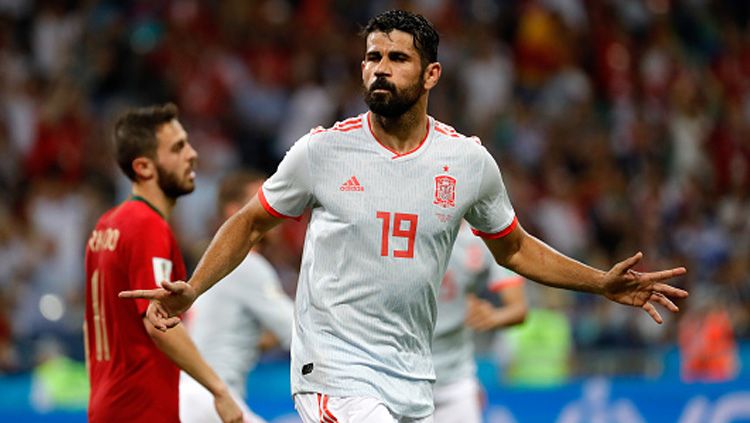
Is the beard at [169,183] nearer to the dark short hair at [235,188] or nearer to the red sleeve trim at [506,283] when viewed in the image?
the dark short hair at [235,188]

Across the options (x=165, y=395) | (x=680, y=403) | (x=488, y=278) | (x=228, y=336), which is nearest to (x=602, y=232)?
(x=680, y=403)

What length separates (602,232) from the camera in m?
15.5

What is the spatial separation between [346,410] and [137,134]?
198cm

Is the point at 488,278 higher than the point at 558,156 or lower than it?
lower

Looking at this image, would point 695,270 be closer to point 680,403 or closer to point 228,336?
point 680,403

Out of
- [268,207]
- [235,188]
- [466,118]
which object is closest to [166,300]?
[268,207]

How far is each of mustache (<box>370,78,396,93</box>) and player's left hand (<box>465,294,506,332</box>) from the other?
9.77 feet

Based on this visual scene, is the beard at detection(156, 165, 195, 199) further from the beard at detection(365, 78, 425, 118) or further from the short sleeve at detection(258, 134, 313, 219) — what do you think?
the beard at detection(365, 78, 425, 118)

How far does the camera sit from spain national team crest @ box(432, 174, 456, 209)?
5652mm

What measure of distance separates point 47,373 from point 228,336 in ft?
15.0

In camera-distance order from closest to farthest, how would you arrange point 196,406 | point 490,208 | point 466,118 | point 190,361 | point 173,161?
1. point 490,208
2. point 190,361
3. point 173,161
4. point 196,406
5. point 466,118

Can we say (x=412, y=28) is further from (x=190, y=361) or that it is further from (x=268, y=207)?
(x=190, y=361)

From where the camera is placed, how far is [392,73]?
5574mm

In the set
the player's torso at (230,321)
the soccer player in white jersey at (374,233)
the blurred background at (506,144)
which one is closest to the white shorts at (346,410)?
the soccer player in white jersey at (374,233)
